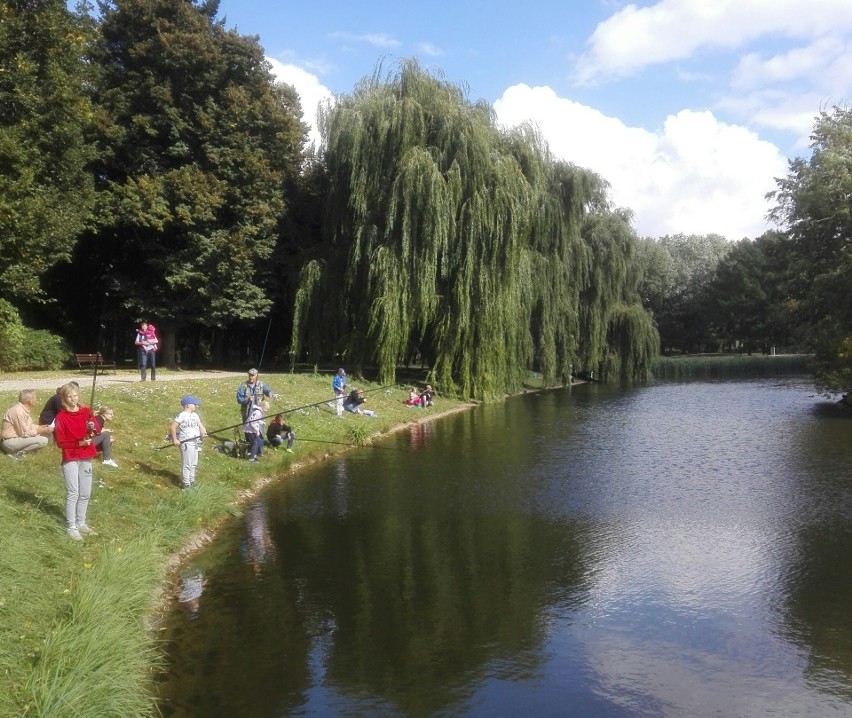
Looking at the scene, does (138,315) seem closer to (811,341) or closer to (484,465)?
(484,465)

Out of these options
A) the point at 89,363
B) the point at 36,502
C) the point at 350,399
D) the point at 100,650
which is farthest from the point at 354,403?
the point at 100,650

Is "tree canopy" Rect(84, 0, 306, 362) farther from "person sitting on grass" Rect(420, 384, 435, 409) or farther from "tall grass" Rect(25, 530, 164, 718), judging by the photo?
"tall grass" Rect(25, 530, 164, 718)

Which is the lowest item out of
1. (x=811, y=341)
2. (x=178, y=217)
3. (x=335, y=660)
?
(x=335, y=660)

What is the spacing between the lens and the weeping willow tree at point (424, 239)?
92.7 ft

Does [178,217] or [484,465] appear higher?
[178,217]

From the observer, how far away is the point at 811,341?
1339 inches

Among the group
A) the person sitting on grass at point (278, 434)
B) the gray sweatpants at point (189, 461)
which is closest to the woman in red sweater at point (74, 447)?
the gray sweatpants at point (189, 461)

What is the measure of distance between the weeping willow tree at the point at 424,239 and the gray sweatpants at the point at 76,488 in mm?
19136

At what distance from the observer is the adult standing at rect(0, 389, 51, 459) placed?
36.9 ft

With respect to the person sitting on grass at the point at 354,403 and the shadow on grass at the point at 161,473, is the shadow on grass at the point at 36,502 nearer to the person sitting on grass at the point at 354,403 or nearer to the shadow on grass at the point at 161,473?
the shadow on grass at the point at 161,473

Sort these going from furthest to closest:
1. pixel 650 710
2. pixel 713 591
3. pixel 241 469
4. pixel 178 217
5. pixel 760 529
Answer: pixel 178 217
pixel 241 469
pixel 760 529
pixel 713 591
pixel 650 710

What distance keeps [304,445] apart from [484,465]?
448 centimetres

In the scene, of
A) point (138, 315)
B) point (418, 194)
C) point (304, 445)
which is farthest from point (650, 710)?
point (138, 315)

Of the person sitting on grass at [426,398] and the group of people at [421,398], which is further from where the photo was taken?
the person sitting on grass at [426,398]
